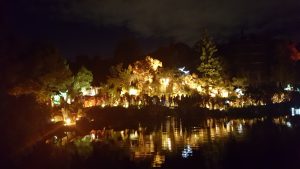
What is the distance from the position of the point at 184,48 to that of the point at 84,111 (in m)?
23.8

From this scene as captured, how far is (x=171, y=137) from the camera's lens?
2014cm

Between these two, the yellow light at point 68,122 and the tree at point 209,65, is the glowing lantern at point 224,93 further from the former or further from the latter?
the yellow light at point 68,122

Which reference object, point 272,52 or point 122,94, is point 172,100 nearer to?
point 122,94

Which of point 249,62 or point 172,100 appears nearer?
point 172,100

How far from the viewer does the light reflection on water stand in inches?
629

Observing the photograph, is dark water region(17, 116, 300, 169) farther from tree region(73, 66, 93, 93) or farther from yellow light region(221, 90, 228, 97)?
yellow light region(221, 90, 228, 97)

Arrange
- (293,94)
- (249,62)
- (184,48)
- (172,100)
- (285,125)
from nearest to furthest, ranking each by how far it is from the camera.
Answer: (285,125), (172,100), (293,94), (249,62), (184,48)

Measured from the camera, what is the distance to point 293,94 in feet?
133

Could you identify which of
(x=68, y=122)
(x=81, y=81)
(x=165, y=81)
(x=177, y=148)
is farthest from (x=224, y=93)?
(x=177, y=148)

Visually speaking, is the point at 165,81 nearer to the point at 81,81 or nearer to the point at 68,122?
the point at 81,81

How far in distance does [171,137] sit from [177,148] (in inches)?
130

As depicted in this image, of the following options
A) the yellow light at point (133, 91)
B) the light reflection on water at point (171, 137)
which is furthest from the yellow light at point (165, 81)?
the light reflection on water at point (171, 137)

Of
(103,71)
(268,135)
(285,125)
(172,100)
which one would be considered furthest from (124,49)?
(268,135)

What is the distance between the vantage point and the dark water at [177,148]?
1420 cm
